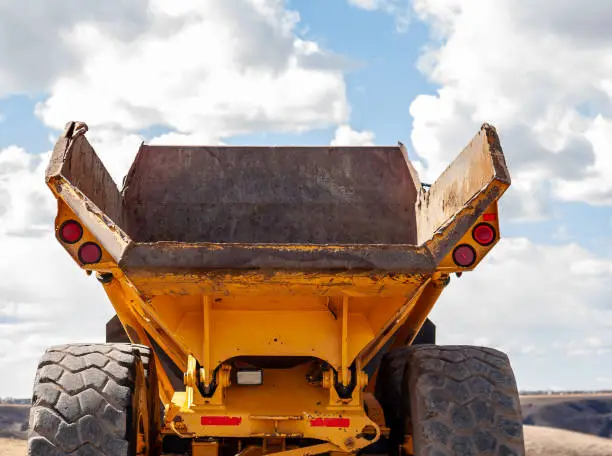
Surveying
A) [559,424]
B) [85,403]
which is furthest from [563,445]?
[85,403]

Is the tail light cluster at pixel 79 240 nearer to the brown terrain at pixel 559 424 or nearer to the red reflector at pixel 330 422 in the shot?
the red reflector at pixel 330 422

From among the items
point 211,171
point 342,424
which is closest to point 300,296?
point 342,424

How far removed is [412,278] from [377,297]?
2.03ft

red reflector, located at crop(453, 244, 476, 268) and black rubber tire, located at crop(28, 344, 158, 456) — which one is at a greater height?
red reflector, located at crop(453, 244, 476, 268)

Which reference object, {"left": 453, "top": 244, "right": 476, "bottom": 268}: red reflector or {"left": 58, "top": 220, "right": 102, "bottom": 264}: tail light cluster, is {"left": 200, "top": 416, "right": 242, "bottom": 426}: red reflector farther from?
{"left": 453, "top": 244, "right": 476, "bottom": 268}: red reflector

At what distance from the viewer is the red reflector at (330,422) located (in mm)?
6836

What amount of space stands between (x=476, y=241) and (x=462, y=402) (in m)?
1.01

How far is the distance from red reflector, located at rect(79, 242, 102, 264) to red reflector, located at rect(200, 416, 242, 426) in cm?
132

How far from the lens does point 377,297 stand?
22.0 feet

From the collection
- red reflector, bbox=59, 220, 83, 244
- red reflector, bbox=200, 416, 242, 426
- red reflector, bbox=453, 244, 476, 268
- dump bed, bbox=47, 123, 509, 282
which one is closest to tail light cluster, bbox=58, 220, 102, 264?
red reflector, bbox=59, 220, 83, 244

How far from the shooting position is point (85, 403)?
20.9 feet

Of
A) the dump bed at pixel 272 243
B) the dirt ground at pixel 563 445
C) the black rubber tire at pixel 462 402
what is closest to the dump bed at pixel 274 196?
the dump bed at pixel 272 243

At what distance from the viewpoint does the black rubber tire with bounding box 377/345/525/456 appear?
21.1 ft

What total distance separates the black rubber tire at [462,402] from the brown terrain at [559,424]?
60.8 ft
